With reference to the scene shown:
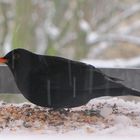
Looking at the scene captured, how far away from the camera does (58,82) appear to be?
1.39 metres

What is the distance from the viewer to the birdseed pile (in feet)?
4.35

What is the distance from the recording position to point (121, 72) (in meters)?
1.75

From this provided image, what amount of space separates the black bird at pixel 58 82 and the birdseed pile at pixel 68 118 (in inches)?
2.3

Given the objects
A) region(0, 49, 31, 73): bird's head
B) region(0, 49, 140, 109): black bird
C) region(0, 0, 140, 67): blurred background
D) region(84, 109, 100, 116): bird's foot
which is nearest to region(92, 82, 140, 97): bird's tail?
region(0, 49, 140, 109): black bird

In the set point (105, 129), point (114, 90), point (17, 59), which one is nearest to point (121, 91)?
point (114, 90)

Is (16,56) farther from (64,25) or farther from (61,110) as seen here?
(64,25)

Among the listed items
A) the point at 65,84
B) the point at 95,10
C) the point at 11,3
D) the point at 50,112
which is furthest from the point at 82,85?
the point at 11,3

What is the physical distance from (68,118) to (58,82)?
130 millimetres

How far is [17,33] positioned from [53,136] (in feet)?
5.11

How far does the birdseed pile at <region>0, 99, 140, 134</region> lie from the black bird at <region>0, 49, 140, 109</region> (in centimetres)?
6

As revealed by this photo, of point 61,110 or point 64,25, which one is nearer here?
point 61,110

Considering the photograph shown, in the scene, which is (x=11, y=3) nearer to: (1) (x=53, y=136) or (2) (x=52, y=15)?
(2) (x=52, y=15)

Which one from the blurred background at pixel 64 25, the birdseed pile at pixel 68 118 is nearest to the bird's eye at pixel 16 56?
the birdseed pile at pixel 68 118

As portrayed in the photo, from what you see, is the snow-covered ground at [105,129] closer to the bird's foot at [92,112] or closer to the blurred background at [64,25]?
the bird's foot at [92,112]
